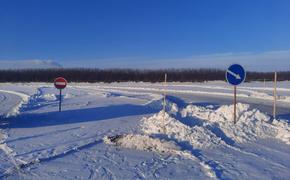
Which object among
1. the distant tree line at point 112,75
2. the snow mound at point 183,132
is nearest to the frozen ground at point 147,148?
the snow mound at point 183,132

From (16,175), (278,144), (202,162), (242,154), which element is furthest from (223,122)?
(16,175)

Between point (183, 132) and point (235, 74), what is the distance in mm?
3218

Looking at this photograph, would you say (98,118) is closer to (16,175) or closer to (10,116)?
(10,116)

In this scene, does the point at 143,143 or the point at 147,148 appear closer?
the point at 147,148

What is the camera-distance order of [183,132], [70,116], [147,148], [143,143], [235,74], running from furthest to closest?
[70,116]
[235,74]
[183,132]
[143,143]
[147,148]

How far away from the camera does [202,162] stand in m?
10.1

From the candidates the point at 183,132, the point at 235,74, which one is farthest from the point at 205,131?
the point at 235,74

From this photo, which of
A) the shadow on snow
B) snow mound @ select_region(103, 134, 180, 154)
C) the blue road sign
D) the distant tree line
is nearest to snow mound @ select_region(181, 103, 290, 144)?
the blue road sign

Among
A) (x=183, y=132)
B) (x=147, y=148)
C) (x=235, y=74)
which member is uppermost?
(x=235, y=74)

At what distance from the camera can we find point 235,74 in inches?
605

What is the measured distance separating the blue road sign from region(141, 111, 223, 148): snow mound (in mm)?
2160

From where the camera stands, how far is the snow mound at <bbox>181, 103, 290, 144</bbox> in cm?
1364

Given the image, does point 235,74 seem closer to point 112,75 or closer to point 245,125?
point 245,125

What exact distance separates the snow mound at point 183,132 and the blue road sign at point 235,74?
2.16 m
